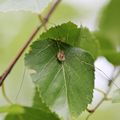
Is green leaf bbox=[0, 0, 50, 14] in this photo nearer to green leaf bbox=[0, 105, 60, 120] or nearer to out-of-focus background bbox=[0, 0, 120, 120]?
green leaf bbox=[0, 105, 60, 120]

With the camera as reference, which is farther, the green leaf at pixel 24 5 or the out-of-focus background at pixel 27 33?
the out-of-focus background at pixel 27 33

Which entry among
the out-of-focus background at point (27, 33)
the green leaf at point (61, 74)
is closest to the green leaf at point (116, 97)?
the green leaf at point (61, 74)

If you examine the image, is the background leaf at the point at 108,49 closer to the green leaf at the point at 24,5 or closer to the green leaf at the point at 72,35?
the green leaf at the point at 72,35

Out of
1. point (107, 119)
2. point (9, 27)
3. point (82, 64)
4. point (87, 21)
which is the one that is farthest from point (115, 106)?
point (82, 64)

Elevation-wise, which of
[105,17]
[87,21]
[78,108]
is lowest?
[87,21]

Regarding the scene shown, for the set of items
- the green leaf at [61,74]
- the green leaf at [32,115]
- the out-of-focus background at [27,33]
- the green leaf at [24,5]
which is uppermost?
the green leaf at [24,5]

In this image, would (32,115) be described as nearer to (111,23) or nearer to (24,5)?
(24,5)

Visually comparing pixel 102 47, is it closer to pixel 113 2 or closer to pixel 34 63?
pixel 113 2
